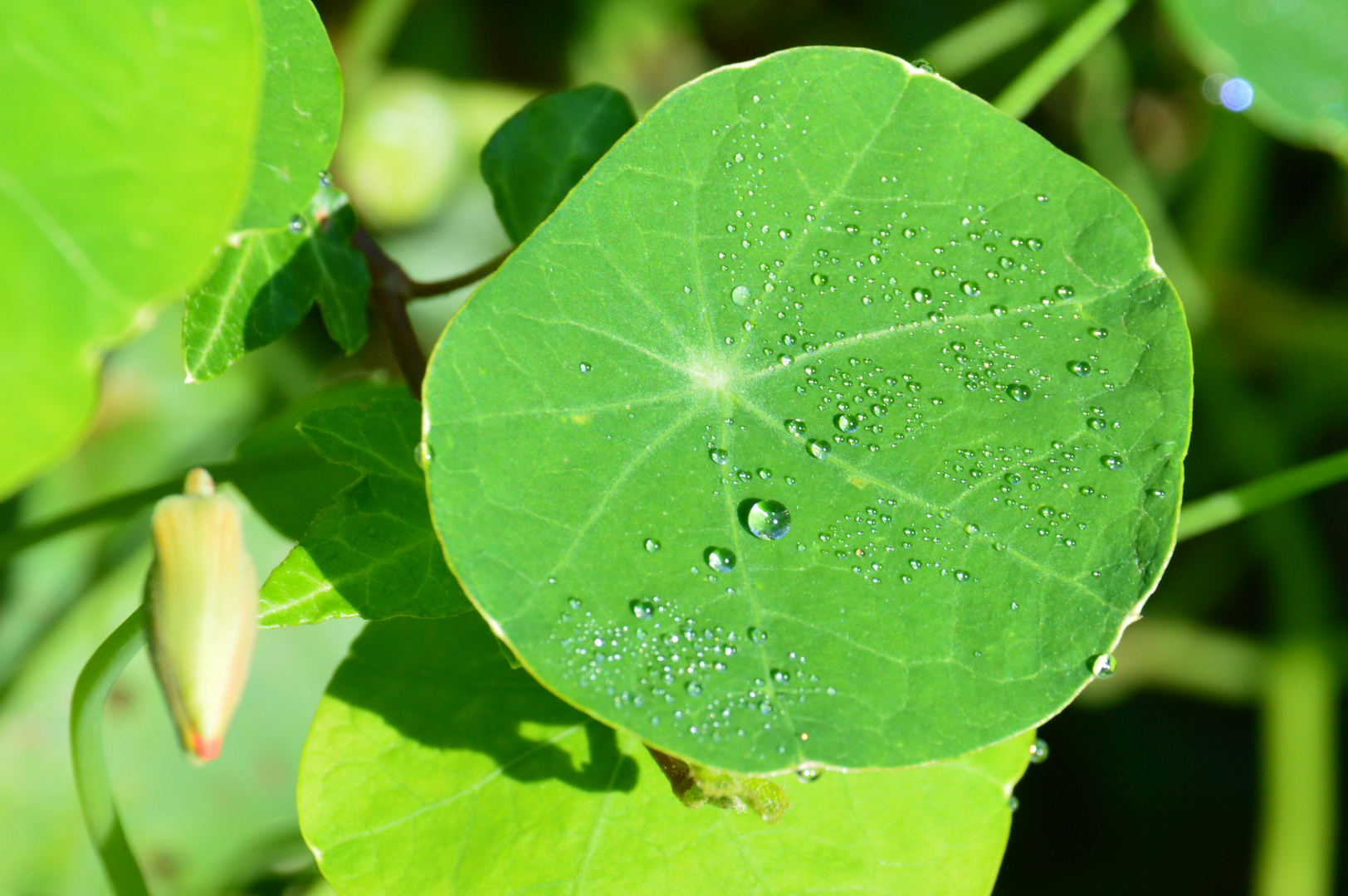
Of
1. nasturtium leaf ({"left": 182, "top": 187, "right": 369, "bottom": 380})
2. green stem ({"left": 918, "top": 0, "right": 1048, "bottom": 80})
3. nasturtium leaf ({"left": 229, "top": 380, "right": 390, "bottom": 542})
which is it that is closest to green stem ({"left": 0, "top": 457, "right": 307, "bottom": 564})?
nasturtium leaf ({"left": 229, "top": 380, "right": 390, "bottom": 542})

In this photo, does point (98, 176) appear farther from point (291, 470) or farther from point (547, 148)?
point (291, 470)

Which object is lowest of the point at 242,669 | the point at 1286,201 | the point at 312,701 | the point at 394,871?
the point at 312,701

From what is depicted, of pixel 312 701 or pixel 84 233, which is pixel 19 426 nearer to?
pixel 84 233

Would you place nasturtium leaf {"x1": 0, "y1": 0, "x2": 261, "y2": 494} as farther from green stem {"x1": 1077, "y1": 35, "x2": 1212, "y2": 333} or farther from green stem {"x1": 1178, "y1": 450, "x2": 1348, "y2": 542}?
green stem {"x1": 1077, "y1": 35, "x2": 1212, "y2": 333}

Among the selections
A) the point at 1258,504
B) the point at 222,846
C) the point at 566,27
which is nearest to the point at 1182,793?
the point at 1258,504

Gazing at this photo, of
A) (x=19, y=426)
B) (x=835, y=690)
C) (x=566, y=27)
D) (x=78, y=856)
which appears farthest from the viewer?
(x=566, y=27)

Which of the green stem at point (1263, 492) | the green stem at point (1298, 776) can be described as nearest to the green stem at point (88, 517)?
the green stem at point (1263, 492)

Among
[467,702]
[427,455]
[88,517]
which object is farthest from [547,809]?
[88,517]
